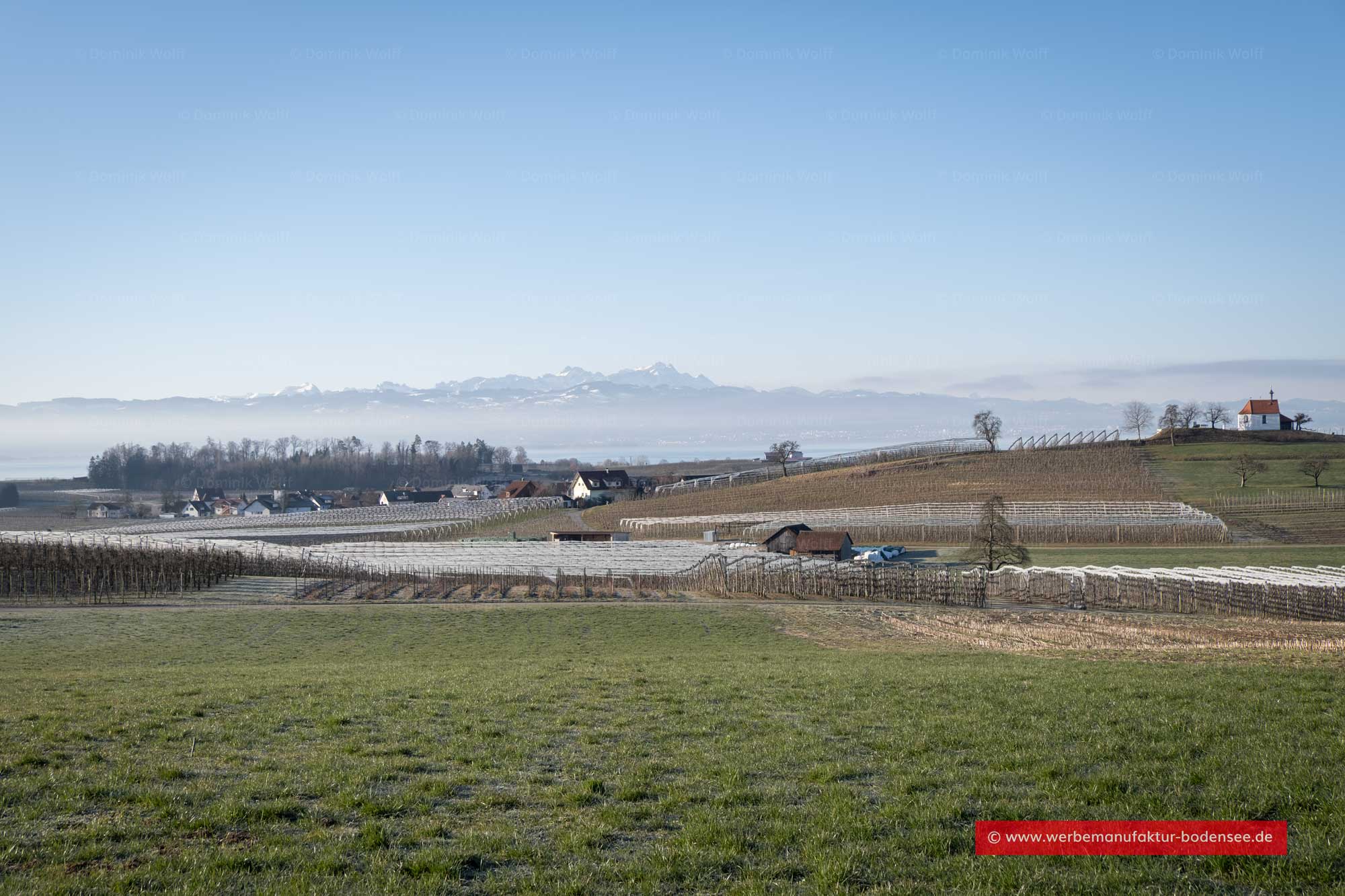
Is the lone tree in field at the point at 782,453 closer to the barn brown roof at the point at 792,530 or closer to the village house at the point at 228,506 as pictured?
the barn brown roof at the point at 792,530

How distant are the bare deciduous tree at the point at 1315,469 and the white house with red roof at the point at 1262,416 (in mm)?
56082

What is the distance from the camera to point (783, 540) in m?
65.8

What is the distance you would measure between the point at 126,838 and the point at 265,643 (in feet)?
71.3

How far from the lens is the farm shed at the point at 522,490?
14038cm

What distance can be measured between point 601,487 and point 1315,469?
278 ft

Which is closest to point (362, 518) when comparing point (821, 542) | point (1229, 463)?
point (821, 542)

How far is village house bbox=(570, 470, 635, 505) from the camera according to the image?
120062mm

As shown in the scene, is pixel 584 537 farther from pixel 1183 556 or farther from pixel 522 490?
pixel 522 490

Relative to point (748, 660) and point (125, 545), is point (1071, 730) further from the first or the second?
point (125, 545)

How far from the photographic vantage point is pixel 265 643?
90.0ft

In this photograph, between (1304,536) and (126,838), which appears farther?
(1304,536)

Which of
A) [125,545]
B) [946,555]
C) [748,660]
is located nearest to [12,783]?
[748,660]

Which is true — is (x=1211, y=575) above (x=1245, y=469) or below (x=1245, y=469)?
below

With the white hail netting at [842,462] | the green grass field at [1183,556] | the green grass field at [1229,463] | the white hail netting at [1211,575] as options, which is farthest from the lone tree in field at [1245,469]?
the white hail netting at [1211,575]
